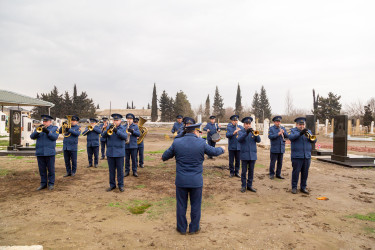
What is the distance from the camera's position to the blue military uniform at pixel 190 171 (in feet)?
13.6

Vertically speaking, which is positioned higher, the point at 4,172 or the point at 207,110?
the point at 207,110

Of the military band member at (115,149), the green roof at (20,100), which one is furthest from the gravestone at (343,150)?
the green roof at (20,100)

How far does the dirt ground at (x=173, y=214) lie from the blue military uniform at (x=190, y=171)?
31 centimetres

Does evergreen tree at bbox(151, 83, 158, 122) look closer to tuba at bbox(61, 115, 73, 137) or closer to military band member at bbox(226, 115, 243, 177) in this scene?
tuba at bbox(61, 115, 73, 137)

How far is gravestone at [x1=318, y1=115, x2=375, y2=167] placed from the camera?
11.0 metres

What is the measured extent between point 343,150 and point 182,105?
50052 millimetres

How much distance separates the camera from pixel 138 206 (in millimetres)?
5570

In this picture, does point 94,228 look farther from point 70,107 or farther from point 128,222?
point 70,107

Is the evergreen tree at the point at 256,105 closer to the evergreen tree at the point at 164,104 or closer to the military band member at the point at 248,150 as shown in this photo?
the evergreen tree at the point at 164,104

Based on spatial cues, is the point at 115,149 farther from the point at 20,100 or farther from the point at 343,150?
the point at 20,100

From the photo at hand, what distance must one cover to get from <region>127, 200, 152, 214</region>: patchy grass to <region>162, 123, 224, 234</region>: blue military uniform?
1370 millimetres

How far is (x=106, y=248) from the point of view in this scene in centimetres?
367

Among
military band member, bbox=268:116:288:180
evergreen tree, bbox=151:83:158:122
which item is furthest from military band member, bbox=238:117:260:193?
evergreen tree, bbox=151:83:158:122

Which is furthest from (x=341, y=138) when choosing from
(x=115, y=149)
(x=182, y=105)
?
(x=182, y=105)
